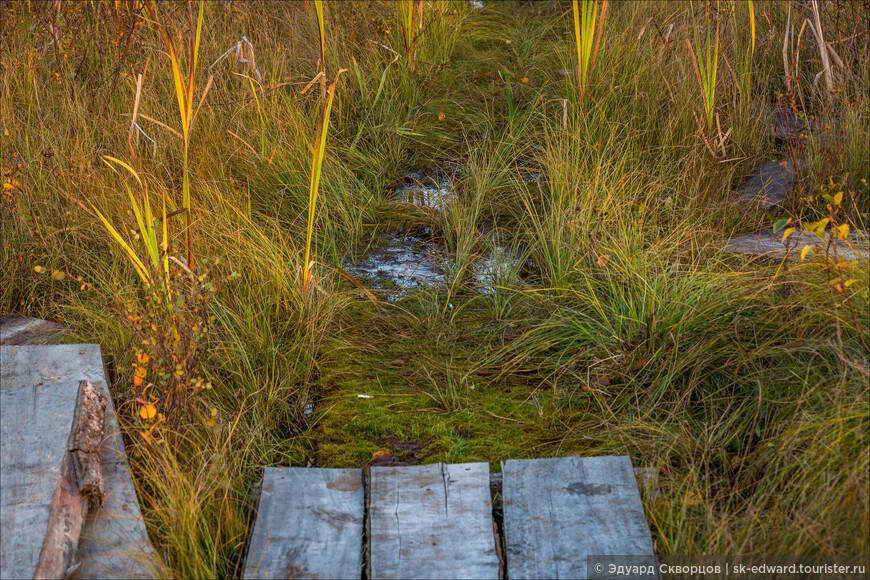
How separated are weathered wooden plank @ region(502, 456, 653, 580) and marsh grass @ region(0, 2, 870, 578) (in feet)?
0.35

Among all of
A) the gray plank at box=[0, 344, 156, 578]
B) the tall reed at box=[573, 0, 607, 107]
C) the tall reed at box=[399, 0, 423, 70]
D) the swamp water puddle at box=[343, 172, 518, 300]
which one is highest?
the tall reed at box=[573, 0, 607, 107]

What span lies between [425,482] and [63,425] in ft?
3.50

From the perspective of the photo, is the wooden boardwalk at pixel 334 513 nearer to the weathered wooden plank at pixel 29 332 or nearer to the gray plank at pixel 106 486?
the gray plank at pixel 106 486

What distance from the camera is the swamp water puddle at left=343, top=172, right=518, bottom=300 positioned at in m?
3.47

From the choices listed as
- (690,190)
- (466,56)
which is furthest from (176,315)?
(466,56)

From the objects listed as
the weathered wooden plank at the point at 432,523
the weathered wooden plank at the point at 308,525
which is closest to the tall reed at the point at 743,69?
the weathered wooden plank at the point at 432,523

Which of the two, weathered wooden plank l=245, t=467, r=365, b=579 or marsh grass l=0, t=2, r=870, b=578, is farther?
marsh grass l=0, t=2, r=870, b=578

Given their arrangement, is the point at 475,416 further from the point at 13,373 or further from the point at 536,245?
the point at 13,373

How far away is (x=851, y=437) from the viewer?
205 centimetres

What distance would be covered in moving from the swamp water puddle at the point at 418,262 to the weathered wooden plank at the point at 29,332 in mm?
1335

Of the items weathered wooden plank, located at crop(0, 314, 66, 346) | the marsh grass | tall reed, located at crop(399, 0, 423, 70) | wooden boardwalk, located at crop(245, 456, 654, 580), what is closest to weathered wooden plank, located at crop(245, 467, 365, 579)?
wooden boardwalk, located at crop(245, 456, 654, 580)

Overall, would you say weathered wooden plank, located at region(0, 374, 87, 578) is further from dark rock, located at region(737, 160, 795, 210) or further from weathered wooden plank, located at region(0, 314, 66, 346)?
dark rock, located at region(737, 160, 795, 210)

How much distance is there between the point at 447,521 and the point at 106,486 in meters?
0.99

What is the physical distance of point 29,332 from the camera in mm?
2971
